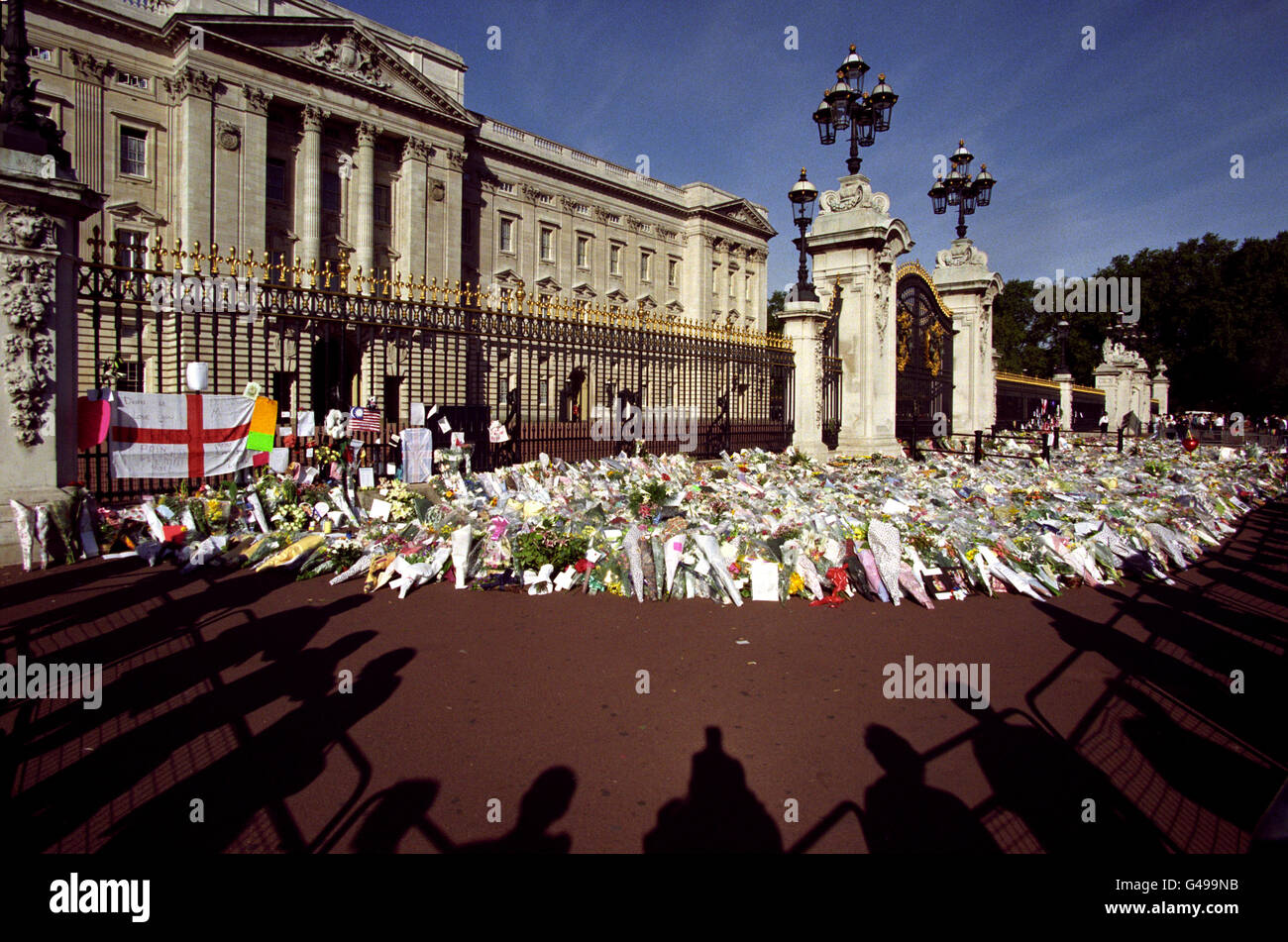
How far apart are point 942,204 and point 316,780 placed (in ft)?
65.3

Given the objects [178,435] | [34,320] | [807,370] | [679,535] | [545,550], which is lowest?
[545,550]

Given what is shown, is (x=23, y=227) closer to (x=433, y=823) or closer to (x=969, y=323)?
(x=433, y=823)

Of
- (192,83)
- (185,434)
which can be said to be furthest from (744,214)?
(185,434)

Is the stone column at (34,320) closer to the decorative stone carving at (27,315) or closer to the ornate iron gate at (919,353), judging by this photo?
the decorative stone carving at (27,315)

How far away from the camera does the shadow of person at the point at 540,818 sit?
2773 millimetres

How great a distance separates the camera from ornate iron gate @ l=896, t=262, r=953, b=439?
16391 millimetres

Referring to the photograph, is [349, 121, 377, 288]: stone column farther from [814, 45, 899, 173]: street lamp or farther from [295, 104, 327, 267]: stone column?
[814, 45, 899, 173]: street lamp

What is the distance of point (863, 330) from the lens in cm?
1473

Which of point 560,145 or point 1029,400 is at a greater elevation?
point 560,145

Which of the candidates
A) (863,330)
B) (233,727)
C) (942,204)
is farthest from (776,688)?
(942,204)

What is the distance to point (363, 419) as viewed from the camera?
32.4 feet

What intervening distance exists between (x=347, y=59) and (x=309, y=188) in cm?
656

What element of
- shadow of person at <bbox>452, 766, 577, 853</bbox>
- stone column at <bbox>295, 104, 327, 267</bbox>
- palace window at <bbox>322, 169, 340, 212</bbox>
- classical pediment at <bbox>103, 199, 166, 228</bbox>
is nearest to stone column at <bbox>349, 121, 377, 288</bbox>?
palace window at <bbox>322, 169, 340, 212</bbox>
